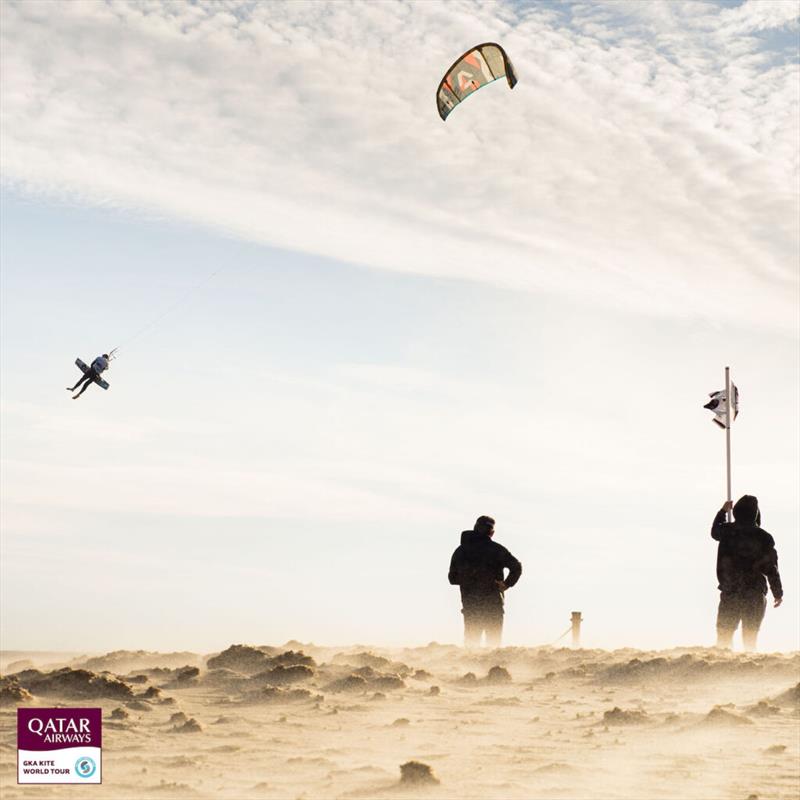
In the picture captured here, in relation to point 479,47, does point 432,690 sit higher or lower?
lower

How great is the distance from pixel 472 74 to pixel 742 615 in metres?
11.6

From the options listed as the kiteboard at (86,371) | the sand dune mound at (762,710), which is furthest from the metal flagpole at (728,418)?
the kiteboard at (86,371)

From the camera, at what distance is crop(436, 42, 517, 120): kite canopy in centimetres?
2184

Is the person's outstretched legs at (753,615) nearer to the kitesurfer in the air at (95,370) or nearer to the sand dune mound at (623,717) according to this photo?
the sand dune mound at (623,717)

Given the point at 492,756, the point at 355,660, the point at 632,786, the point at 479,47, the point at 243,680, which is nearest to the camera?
the point at 632,786

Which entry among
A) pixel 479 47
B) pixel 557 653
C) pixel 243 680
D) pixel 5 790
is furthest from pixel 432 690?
pixel 479 47

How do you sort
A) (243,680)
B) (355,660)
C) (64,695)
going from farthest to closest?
(355,660)
(243,680)
(64,695)

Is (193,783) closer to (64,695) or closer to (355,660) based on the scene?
(64,695)

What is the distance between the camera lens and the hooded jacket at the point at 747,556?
55.1ft

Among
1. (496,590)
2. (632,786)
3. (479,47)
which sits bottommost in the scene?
(632,786)

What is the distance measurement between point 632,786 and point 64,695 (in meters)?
6.72

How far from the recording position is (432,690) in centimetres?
1318

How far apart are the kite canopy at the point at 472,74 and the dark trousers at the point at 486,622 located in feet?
31.6

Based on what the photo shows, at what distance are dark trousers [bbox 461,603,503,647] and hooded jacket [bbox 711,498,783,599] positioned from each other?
3363 millimetres
